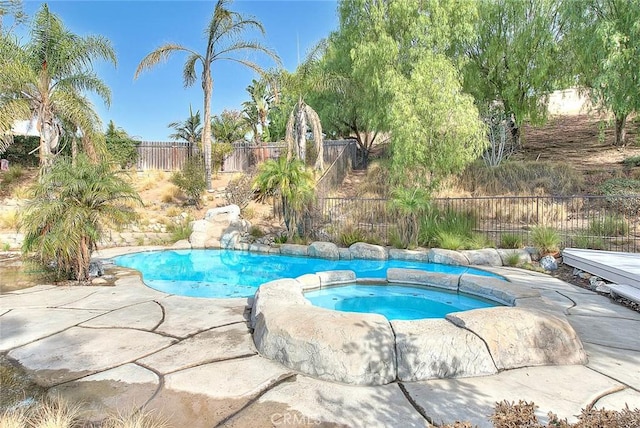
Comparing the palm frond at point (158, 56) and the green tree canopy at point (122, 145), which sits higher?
the palm frond at point (158, 56)

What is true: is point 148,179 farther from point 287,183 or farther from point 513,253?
point 513,253

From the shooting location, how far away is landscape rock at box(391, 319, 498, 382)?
259cm

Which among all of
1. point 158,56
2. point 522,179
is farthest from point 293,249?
point 158,56

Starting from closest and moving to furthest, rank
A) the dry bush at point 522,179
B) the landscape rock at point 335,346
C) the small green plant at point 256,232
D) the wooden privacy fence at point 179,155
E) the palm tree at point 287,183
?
1. the landscape rock at point 335,346
2. the palm tree at point 287,183
3. the small green plant at point 256,232
4. the dry bush at point 522,179
5. the wooden privacy fence at point 179,155

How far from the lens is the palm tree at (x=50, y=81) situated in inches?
364

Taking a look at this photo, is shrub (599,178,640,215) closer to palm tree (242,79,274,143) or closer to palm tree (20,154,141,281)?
palm tree (20,154,141,281)

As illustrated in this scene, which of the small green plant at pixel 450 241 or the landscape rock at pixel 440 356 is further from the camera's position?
the small green plant at pixel 450 241

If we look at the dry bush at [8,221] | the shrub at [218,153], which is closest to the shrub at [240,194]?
the shrub at [218,153]

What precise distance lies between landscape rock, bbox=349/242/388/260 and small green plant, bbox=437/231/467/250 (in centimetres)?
140

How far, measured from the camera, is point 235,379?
2475mm

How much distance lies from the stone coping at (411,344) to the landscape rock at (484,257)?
4.42 meters

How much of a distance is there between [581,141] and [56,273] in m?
19.9

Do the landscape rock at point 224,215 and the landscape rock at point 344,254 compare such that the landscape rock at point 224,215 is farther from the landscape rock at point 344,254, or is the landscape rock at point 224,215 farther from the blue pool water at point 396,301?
the blue pool water at point 396,301

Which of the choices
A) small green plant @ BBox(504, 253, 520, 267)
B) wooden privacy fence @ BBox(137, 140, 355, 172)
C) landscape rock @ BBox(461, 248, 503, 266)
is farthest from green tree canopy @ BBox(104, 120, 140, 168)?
small green plant @ BBox(504, 253, 520, 267)
